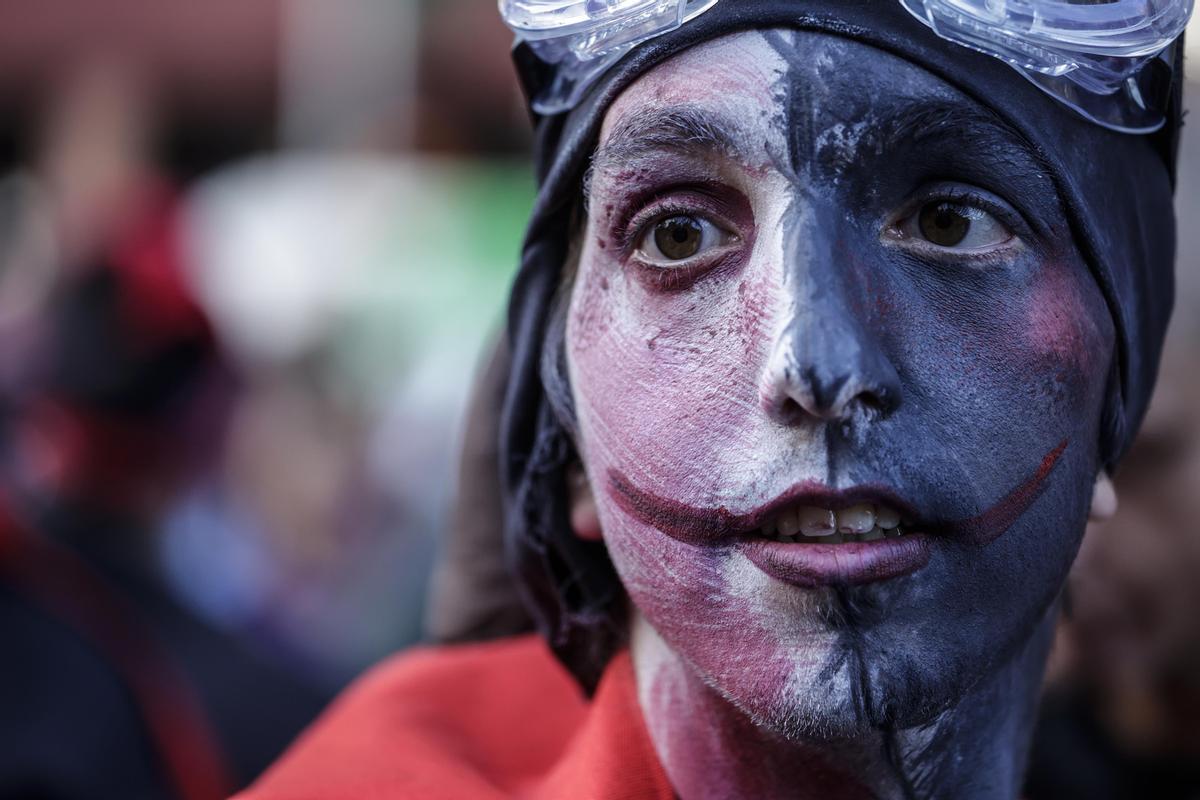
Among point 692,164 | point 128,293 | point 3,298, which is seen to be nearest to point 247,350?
point 3,298

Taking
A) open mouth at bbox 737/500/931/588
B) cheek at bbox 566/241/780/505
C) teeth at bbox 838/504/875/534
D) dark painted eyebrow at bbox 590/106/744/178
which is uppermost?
dark painted eyebrow at bbox 590/106/744/178

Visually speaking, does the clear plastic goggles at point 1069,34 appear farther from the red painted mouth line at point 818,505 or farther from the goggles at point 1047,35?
the red painted mouth line at point 818,505

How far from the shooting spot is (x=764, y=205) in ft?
5.45

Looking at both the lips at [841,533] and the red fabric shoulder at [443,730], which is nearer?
the lips at [841,533]

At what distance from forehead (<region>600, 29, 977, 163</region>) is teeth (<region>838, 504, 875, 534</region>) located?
452mm

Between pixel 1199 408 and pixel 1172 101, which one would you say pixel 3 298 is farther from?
pixel 1172 101

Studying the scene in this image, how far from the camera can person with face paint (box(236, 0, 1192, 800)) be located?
5.19 feet

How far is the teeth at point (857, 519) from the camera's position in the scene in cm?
158

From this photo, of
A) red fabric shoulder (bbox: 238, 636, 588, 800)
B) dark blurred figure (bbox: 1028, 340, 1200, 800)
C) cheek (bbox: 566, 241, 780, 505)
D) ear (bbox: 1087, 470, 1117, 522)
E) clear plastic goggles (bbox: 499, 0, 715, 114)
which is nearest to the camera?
cheek (bbox: 566, 241, 780, 505)

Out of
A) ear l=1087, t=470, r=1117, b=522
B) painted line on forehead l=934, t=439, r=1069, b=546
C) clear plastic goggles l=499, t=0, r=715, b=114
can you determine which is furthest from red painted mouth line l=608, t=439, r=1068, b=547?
clear plastic goggles l=499, t=0, r=715, b=114

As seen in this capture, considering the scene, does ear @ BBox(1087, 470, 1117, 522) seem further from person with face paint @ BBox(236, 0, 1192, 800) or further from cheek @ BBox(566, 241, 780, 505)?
cheek @ BBox(566, 241, 780, 505)

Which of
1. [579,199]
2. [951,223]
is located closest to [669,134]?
[579,199]

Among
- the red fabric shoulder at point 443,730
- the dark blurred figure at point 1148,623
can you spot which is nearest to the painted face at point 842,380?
the red fabric shoulder at point 443,730

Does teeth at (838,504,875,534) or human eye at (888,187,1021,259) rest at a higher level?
human eye at (888,187,1021,259)
